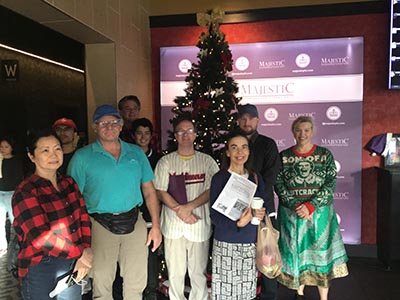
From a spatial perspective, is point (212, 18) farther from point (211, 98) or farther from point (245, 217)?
point (245, 217)

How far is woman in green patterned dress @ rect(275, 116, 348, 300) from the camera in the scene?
103 inches

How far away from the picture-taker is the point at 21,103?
2629mm

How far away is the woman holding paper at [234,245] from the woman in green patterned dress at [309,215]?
1.81 feet

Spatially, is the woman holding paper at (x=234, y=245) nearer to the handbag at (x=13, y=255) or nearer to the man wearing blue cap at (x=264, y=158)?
the man wearing blue cap at (x=264, y=158)

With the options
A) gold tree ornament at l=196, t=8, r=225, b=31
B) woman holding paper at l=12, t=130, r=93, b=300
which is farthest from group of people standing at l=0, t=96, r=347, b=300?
gold tree ornament at l=196, t=8, r=225, b=31

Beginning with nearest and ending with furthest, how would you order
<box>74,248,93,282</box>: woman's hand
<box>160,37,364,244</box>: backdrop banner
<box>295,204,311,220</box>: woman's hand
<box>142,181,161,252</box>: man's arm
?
<box>74,248,93,282</box>: woman's hand → <box>142,181,161,252</box>: man's arm → <box>295,204,311,220</box>: woman's hand → <box>160,37,364,244</box>: backdrop banner

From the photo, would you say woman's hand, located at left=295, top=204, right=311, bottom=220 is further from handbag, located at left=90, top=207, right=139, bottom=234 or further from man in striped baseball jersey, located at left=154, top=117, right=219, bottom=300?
handbag, located at left=90, top=207, right=139, bottom=234

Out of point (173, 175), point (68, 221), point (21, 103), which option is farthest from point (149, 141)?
point (68, 221)

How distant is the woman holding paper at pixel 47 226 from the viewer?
172 centimetres

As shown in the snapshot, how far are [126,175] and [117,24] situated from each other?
82.8 inches

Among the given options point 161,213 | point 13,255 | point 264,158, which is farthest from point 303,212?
point 13,255

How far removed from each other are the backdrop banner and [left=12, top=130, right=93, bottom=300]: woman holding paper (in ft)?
9.08

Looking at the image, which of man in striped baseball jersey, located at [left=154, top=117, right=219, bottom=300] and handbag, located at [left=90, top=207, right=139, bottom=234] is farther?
man in striped baseball jersey, located at [left=154, top=117, right=219, bottom=300]

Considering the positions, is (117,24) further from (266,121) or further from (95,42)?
(266,121)
